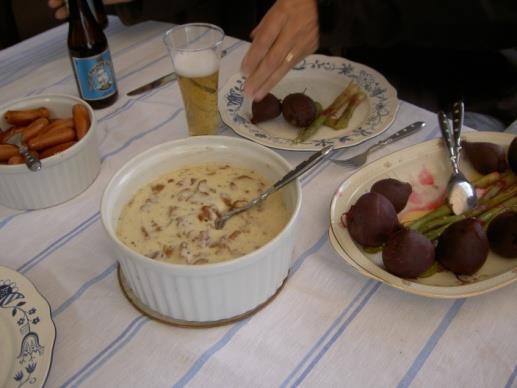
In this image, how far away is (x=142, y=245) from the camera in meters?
0.70

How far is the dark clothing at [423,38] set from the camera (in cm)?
107

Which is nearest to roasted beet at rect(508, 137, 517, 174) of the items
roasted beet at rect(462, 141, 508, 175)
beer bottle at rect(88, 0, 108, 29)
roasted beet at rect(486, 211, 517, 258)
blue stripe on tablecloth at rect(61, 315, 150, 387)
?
roasted beet at rect(462, 141, 508, 175)

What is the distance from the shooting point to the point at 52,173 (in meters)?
0.86

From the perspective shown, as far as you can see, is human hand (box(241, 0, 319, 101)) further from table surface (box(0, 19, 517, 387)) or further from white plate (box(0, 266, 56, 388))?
white plate (box(0, 266, 56, 388))

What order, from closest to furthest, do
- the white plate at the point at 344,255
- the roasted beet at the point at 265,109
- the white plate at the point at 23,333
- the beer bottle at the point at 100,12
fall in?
the white plate at the point at 23,333 → the white plate at the point at 344,255 → the roasted beet at the point at 265,109 → the beer bottle at the point at 100,12

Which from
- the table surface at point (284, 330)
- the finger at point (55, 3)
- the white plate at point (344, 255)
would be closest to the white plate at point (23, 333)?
the table surface at point (284, 330)

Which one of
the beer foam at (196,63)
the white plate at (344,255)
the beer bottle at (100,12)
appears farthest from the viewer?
the beer bottle at (100,12)

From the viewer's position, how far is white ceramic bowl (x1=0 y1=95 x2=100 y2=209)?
2.75 feet

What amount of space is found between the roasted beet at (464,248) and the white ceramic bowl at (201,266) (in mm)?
220

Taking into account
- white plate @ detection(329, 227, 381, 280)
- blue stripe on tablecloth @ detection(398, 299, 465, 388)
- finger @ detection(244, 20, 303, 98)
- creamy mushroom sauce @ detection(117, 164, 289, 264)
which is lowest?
blue stripe on tablecloth @ detection(398, 299, 465, 388)

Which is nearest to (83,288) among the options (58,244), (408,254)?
(58,244)

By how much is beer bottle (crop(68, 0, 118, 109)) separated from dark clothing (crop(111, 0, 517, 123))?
0.31 meters

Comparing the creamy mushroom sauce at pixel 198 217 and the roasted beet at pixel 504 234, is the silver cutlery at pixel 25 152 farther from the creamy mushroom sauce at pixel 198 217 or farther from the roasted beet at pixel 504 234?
the roasted beet at pixel 504 234

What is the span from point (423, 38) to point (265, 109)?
0.39 metres
